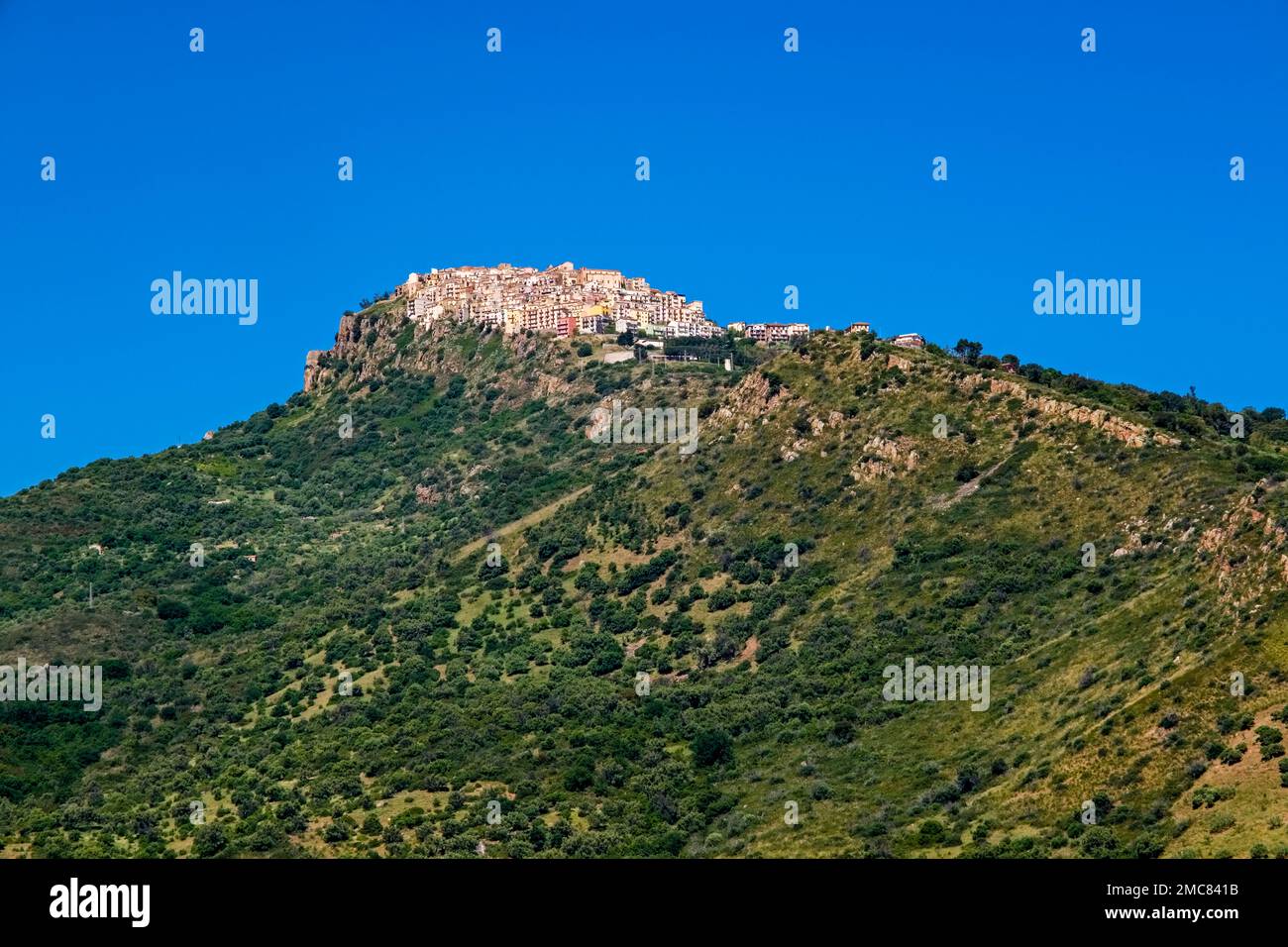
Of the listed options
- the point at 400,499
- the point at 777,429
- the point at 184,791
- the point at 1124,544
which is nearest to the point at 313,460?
the point at 400,499

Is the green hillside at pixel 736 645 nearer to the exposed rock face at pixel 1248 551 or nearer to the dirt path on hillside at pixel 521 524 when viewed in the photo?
the exposed rock face at pixel 1248 551

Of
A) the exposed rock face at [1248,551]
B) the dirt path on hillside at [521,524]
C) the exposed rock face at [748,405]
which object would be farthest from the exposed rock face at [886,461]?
the exposed rock face at [1248,551]

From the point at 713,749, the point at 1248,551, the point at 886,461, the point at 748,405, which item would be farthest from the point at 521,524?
the point at 1248,551

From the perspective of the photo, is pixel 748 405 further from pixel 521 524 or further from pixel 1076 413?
pixel 1076 413

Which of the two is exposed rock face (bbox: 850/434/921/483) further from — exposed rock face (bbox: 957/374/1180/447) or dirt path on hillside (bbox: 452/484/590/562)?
dirt path on hillside (bbox: 452/484/590/562)
